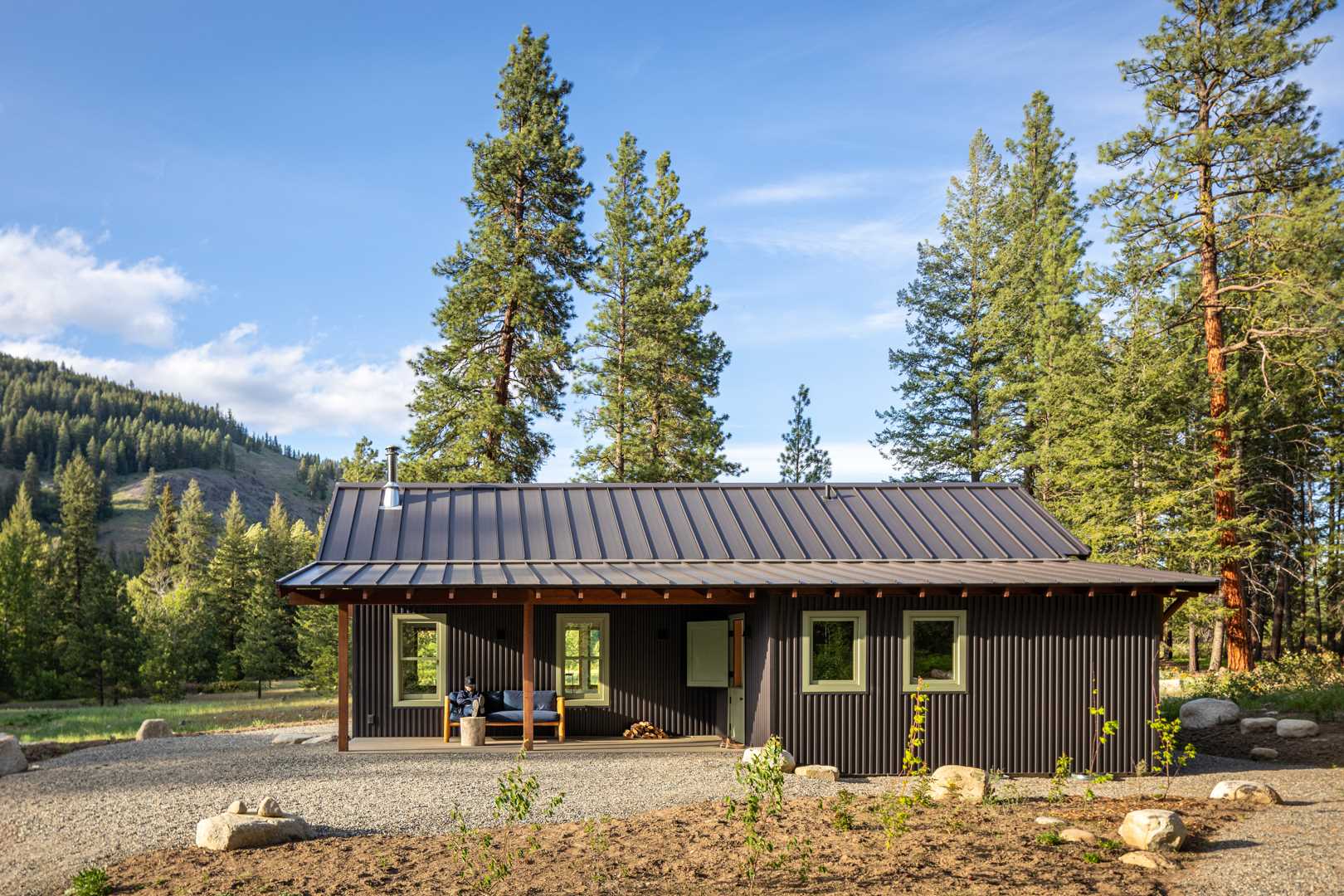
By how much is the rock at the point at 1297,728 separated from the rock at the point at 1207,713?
110 cm

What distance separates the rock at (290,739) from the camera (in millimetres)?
14439

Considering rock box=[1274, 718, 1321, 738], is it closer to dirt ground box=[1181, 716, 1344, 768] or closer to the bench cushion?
dirt ground box=[1181, 716, 1344, 768]

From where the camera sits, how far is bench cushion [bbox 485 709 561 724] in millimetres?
13383

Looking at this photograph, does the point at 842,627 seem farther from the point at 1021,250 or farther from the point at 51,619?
the point at 51,619

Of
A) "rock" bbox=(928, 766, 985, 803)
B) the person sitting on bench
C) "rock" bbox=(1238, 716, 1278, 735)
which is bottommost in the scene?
"rock" bbox=(1238, 716, 1278, 735)

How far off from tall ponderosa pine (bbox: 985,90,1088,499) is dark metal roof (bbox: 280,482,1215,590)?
12525mm

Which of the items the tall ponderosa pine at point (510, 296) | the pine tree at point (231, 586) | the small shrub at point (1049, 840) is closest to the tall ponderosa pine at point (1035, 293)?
the tall ponderosa pine at point (510, 296)

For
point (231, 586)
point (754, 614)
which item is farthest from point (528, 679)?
point (231, 586)

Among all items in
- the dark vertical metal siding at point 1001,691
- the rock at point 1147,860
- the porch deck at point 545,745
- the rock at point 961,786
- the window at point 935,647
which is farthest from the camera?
the porch deck at point 545,745

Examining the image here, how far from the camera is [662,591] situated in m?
11.9

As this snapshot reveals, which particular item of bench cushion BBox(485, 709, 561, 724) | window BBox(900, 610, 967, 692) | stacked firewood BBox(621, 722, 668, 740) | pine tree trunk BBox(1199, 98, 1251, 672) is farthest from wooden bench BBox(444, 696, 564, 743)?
pine tree trunk BBox(1199, 98, 1251, 672)

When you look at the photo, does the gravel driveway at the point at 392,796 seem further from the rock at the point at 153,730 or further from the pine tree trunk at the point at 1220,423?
the pine tree trunk at the point at 1220,423

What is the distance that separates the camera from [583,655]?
1410 centimetres

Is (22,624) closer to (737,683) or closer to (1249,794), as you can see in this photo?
A: (737,683)
